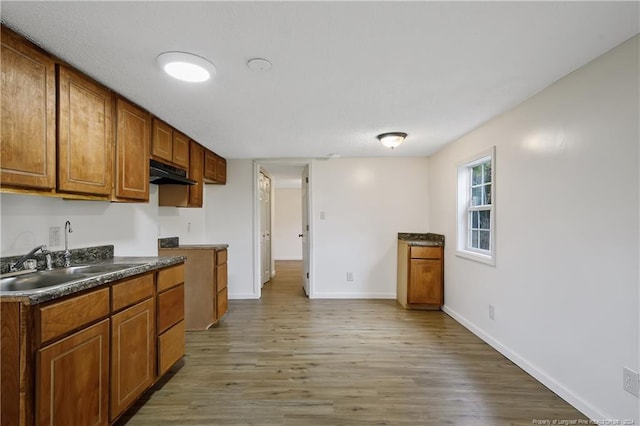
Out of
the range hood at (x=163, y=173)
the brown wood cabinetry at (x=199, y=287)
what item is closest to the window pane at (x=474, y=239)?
the brown wood cabinetry at (x=199, y=287)

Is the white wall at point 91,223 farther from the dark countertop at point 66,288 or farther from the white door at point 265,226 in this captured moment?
the white door at point 265,226

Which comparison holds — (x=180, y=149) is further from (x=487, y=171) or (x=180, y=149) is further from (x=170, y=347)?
(x=487, y=171)

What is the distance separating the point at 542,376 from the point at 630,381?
67 centimetres

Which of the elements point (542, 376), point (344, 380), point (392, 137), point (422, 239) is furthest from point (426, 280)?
point (344, 380)

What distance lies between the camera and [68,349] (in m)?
1.32

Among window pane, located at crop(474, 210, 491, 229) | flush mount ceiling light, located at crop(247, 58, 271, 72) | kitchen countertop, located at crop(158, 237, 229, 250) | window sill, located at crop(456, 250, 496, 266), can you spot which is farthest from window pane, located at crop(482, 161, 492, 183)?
kitchen countertop, located at crop(158, 237, 229, 250)

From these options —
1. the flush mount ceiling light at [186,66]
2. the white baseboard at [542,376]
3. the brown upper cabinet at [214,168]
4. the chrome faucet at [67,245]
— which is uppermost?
the flush mount ceiling light at [186,66]

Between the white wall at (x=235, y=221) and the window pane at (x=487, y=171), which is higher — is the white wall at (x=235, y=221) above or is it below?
below

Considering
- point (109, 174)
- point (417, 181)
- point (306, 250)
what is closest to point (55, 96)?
point (109, 174)

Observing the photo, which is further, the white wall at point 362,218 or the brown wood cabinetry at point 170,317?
the white wall at point 362,218

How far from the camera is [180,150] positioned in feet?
9.91

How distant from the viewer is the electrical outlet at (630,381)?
148 cm

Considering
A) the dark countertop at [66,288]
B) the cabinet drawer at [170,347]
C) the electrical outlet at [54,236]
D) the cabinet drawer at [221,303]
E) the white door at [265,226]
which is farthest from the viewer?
the white door at [265,226]

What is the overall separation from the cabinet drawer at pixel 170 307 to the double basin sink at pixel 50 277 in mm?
381
